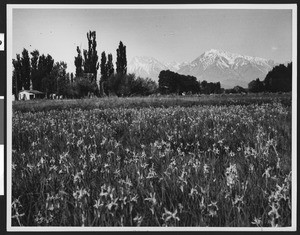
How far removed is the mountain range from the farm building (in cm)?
104

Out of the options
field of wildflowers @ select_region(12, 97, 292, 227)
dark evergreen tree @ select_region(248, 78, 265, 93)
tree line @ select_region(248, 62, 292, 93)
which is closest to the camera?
field of wildflowers @ select_region(12, 97, 292, 227)

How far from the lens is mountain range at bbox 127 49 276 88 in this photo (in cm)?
411

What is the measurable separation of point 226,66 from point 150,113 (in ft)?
3.53

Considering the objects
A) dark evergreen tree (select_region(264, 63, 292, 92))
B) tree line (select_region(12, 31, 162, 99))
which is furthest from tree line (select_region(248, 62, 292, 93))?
tree line (select_region(12, 31, 162, 99))

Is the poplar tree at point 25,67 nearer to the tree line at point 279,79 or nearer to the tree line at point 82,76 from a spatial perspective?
the tree line at point 82,76

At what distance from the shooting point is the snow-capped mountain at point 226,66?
4.11 meters

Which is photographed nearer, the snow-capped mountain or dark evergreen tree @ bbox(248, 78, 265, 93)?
the snow-capped mountain

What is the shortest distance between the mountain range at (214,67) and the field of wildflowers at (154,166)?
411 millimetres

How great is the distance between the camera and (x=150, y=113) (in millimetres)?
4547

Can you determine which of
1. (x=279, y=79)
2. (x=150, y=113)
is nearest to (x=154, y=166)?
(x=150, y=113)

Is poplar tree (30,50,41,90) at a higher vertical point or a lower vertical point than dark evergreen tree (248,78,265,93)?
higher

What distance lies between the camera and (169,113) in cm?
455

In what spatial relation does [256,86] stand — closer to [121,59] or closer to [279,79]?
[279,79]

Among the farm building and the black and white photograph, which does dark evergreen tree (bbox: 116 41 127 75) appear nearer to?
the black and white photograph
